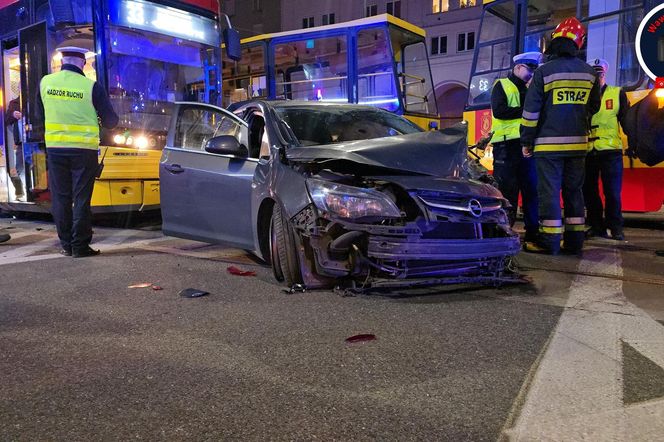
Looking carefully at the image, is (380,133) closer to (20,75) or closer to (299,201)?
(299,201)

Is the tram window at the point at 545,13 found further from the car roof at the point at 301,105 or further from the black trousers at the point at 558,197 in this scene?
the car roof at the point at 301,105

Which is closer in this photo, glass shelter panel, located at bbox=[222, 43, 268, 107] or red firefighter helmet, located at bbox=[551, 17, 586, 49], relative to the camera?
red firefighter helmet, located at bbox=[551, 17, 586, 49]

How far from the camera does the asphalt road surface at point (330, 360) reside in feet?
6.55

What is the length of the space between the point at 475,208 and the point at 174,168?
3.05 metres

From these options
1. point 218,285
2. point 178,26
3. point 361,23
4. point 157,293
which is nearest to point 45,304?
point 157,293

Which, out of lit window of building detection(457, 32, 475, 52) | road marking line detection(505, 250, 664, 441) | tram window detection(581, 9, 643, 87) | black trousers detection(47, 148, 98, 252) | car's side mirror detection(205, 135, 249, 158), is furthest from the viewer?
lit window of building detection(457, 32, 475, 52)

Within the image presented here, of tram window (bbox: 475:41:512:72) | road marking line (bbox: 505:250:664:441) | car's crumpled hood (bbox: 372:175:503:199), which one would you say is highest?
tram window (bbox: 475:41:512:72)

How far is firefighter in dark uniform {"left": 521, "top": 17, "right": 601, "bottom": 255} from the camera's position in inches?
196

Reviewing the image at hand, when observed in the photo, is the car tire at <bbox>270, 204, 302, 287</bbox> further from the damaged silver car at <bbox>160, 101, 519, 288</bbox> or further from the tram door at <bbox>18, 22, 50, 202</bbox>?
the tram door at <bbox>18, 22, 50, 202</bbox>

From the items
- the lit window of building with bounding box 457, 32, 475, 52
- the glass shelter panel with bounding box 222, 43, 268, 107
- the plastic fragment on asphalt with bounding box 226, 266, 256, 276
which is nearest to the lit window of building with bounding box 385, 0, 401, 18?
the lit window of building with bounding box 457, 32, 475, 52

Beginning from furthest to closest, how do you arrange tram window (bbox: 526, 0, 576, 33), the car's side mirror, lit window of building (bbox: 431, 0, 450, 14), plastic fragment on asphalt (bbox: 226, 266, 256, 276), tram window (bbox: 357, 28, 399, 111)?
lit window of building (bbox: 431, 0, 450, 14), tram window (bbox: 357, 28, 399, 111), tram window (bbox: 526, 0, 576, 33), plastic fragment on asphalt (bbox: 226, 266, 256, 276), the car's side mirror

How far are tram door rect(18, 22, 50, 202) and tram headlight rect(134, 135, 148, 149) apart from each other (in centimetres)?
125

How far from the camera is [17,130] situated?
8180 mm

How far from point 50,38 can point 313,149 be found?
5.53 metres
